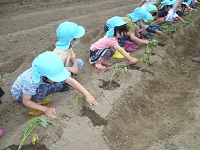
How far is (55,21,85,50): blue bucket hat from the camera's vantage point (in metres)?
3.35

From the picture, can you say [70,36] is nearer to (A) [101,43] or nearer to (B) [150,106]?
(A) [101,43]

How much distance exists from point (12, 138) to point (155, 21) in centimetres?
450

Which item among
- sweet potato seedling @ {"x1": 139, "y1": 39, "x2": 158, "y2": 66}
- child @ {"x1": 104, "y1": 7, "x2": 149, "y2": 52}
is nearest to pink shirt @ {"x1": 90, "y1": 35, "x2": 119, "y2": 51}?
child @ {"x1": 104, "y1": 7, "x2": 149, "y2": 52}

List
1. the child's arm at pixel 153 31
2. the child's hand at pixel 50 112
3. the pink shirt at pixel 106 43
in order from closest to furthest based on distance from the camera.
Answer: the child's hand at pixel 50 112
the pink shirt at pixel 106 43
the child's arm at pixel 153 31

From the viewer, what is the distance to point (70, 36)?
3.40 meters

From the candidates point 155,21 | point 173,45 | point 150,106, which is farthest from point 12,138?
point 155,21

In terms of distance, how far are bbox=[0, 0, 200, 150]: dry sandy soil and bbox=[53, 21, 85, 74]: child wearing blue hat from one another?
444 millimetres

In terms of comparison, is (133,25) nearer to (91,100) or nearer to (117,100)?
(117,100)

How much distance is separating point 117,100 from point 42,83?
38.7 inches

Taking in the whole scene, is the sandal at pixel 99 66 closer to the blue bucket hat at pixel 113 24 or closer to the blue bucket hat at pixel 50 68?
the blue bucket hat at pixel 113 24

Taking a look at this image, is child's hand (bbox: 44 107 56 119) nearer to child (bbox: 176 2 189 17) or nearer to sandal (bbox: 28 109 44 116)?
sandal (bbox: 28 109 44 116)

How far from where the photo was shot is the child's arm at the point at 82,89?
2914 millimetres

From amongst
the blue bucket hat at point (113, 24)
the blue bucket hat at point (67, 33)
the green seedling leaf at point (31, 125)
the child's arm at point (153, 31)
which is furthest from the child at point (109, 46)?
the green seedling leaf at point (31, 125)

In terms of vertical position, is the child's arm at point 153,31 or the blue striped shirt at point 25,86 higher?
the blue striped shirt at point 25,86
